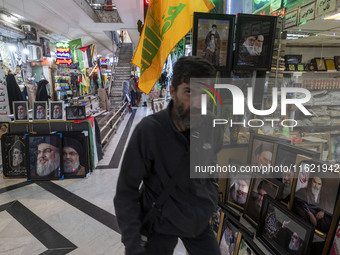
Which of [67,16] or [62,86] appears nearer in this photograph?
[67,16]

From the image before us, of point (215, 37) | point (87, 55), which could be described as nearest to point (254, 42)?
point (215, 37)

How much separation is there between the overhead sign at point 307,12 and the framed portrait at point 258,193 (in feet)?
6.32

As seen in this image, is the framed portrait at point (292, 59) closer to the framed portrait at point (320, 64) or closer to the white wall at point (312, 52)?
the white wall at point (312, 52)

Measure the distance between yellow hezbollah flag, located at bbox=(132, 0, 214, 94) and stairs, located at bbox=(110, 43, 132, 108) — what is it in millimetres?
8925

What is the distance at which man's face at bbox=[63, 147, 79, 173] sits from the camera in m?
4.00

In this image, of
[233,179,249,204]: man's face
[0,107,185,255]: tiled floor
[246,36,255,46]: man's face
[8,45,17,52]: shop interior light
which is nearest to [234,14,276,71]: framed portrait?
[246,36,255,46]: man's face

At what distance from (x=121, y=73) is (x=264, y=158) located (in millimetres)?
13481

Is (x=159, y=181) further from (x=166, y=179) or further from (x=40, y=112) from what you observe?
(x=40, y=112)

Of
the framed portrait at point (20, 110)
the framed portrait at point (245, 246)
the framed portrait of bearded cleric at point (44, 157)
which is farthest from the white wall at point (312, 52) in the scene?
the framed portrait at point (20, 110)

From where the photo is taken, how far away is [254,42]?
1939 millimetres

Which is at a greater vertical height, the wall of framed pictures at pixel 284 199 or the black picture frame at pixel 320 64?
the black picture frame at pixel 320 64

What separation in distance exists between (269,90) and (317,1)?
1209 millimetres

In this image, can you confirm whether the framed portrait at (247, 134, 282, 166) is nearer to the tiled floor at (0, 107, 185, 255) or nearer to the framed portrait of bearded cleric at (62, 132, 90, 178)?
the tiled floor at (0, 107, 185, 255)

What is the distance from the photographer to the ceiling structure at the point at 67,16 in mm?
7355
